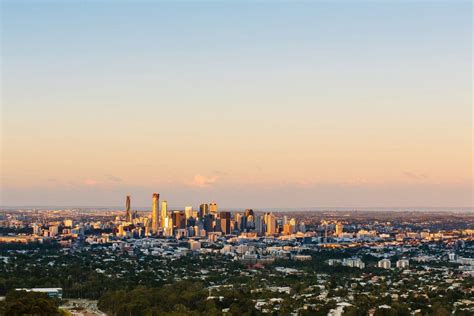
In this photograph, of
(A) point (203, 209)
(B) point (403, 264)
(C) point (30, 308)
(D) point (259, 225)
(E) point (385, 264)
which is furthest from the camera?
(A) point (203, 209)

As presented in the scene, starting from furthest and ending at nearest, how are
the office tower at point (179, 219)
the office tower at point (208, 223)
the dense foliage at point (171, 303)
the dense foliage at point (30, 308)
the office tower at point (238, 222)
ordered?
the office tower at point (238, 222), the office tower at point (208, 223), the office tower at point (179, 219), the dense foliage at point (171, 303), the dense foliage at point (30, 308)

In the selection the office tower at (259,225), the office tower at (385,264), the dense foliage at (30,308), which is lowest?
the office tower at (385,264)

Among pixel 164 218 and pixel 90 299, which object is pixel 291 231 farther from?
pixel 90 299

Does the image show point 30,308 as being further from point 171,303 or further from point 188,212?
point 188,212

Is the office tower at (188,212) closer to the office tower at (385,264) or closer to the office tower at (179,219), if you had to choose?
the office tower at (179,219)

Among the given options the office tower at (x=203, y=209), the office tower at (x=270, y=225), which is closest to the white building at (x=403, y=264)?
the office tower at (x=270, y=225)

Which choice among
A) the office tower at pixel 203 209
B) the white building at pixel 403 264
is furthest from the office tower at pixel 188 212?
the white building at pixel 403 264

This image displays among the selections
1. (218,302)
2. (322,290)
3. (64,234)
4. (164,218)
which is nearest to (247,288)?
(322,290)

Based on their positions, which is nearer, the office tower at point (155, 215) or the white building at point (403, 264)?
the white building at point (403, 264)

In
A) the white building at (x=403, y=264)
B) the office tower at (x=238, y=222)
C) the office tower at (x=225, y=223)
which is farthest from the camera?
the office tower at (x=238, y=222)

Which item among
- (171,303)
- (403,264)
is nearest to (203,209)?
(403,264)

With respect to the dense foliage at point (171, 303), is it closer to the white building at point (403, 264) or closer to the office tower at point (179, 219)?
the white building at point (403, 264)

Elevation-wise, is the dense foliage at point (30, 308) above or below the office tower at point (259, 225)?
below
